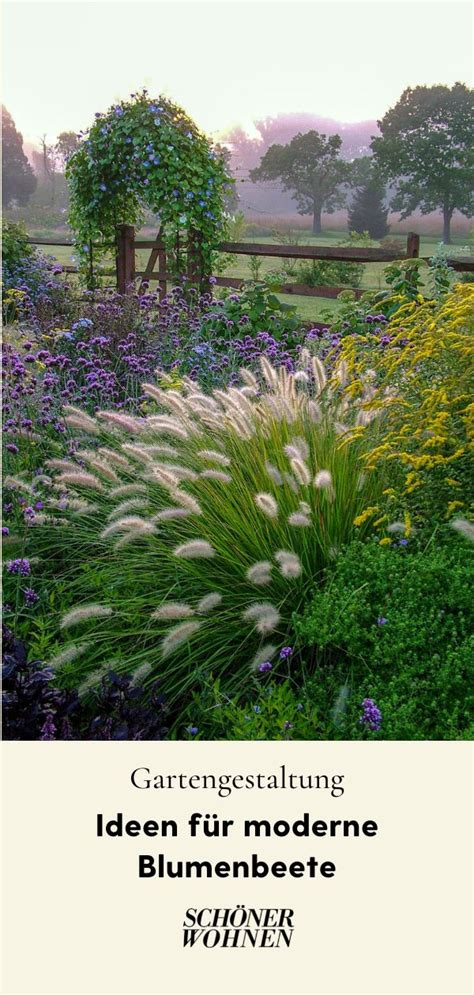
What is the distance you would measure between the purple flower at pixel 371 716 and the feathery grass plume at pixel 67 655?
95 cm

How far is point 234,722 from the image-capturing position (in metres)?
2.77

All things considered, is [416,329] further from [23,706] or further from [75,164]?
[75,164]

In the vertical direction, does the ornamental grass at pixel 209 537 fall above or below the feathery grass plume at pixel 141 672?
above

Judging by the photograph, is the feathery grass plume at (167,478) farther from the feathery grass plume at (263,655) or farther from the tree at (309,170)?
the tree at (309,170)

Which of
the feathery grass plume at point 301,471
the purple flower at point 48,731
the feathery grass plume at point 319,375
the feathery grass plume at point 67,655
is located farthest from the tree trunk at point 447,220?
the purple flower at point 48,731

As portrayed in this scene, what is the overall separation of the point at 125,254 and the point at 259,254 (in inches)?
91.7

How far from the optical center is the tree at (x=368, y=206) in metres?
37.8

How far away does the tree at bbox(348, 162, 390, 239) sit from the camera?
124 feet

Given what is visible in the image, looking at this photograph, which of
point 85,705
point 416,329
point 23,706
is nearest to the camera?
point 23,706

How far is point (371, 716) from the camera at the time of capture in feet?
8.48

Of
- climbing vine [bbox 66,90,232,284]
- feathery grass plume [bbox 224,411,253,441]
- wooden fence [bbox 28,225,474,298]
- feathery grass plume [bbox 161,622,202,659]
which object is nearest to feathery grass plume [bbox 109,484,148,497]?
feathery grass plume [bbox 224,411,253,441]

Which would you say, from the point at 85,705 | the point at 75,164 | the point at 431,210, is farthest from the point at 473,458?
the point at 431,210
